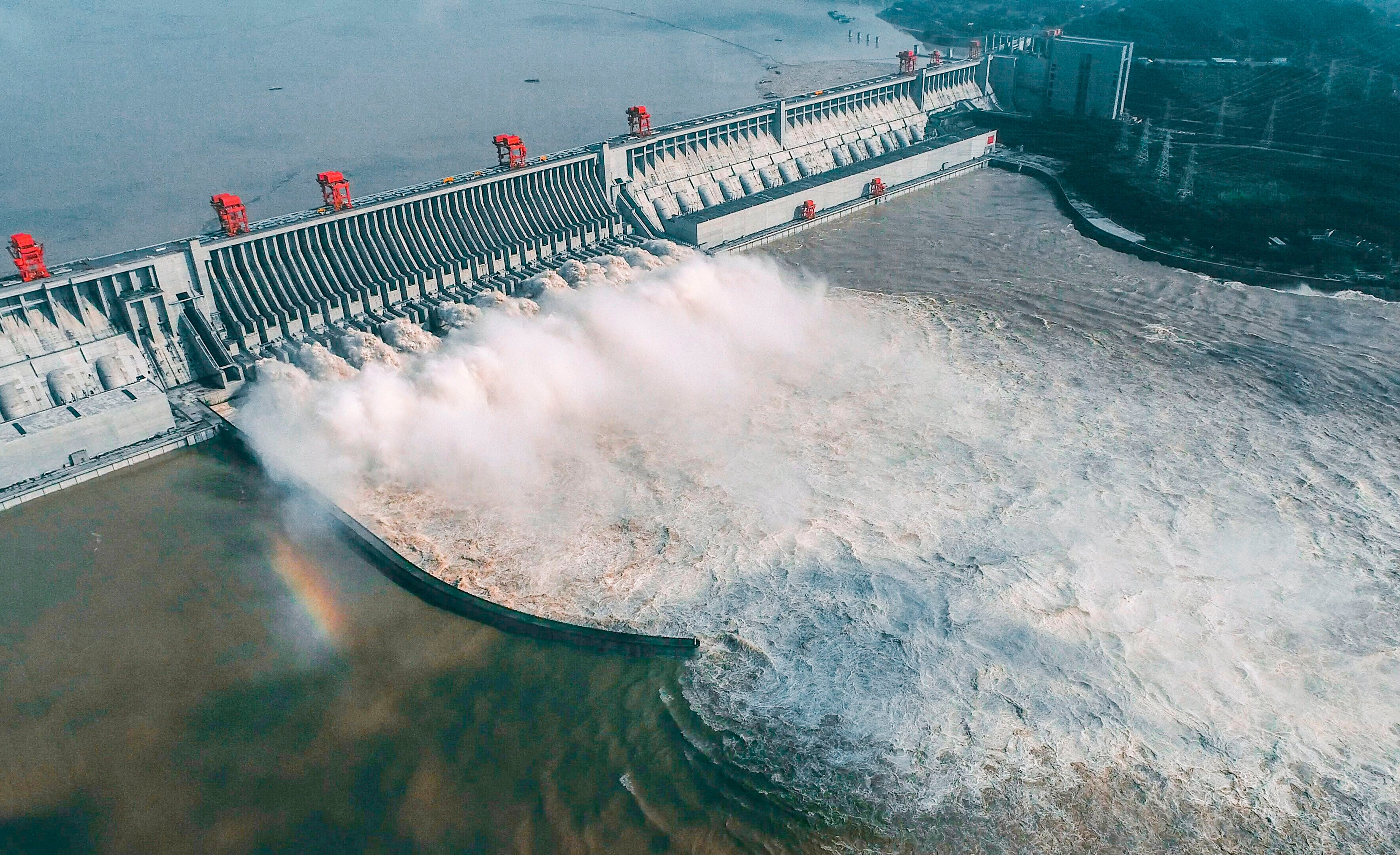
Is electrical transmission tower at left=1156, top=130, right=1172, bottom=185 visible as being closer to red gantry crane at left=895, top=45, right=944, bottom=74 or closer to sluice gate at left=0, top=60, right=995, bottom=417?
sluice gate at left=0, top=60, right=995, bottom=417

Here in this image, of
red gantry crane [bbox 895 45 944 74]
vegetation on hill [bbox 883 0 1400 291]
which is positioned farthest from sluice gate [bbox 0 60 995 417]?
vegetation on hill [bbox 883 0 1400 291]

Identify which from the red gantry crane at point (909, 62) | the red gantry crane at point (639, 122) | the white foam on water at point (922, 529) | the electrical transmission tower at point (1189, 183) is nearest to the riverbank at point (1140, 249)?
the electrical transmission tower at point (1189, 183)

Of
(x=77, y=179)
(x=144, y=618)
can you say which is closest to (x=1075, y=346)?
(x=144, y=618)

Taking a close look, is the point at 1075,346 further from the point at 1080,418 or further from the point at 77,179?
the point at 77,179

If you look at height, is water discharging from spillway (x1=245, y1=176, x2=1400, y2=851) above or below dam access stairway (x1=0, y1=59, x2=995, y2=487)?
below

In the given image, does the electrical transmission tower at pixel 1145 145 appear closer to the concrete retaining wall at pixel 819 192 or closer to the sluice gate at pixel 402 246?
the concrete retaining wall at pixel 819 192

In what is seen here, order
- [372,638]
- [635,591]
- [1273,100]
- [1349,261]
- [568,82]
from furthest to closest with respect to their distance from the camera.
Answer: [568,82], [1273,100], [1349,261], [635,591], [372,638]

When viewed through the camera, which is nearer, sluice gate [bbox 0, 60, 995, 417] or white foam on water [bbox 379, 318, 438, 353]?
sluice gate [bbox 0, 60, 995, 417]
